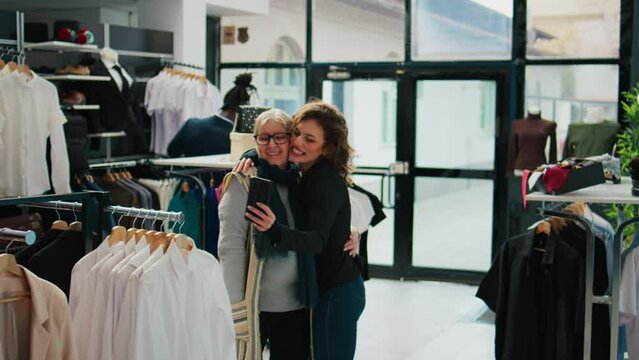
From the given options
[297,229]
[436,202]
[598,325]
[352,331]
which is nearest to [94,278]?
[297,229]

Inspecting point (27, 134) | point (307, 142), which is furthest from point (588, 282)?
point (27, 134)

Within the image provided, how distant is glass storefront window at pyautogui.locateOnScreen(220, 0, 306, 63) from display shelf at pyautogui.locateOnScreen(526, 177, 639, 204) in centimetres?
457

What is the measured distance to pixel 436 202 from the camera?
7.98 meters

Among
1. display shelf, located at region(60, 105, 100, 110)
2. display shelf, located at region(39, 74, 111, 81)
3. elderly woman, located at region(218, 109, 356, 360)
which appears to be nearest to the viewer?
elderly woman, located at region(218, 109, 356, 360)

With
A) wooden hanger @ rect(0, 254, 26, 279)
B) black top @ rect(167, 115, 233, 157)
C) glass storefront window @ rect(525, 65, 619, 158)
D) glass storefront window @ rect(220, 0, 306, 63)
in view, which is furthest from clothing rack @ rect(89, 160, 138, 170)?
wooden hanger @ rect(0, 254, 26, 279)

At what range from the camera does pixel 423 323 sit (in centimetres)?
642

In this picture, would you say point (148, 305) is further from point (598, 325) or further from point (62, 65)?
point (62, 65)

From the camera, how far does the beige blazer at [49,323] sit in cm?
239

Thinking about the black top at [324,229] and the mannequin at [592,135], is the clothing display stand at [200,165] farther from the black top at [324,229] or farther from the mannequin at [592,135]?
the mannequin at [592,135]

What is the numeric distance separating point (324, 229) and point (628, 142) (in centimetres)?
434

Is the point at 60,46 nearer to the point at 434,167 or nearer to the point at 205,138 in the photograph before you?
the point at 205,138

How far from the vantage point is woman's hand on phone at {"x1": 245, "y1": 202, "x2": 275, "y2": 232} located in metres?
3.09

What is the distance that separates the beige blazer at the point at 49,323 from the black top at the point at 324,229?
2.90ft

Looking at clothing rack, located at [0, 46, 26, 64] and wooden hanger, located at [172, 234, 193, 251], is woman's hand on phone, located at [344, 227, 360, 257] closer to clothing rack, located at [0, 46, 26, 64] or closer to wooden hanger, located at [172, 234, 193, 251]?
wooden hanger, located at [172, 234, 193, 251]
